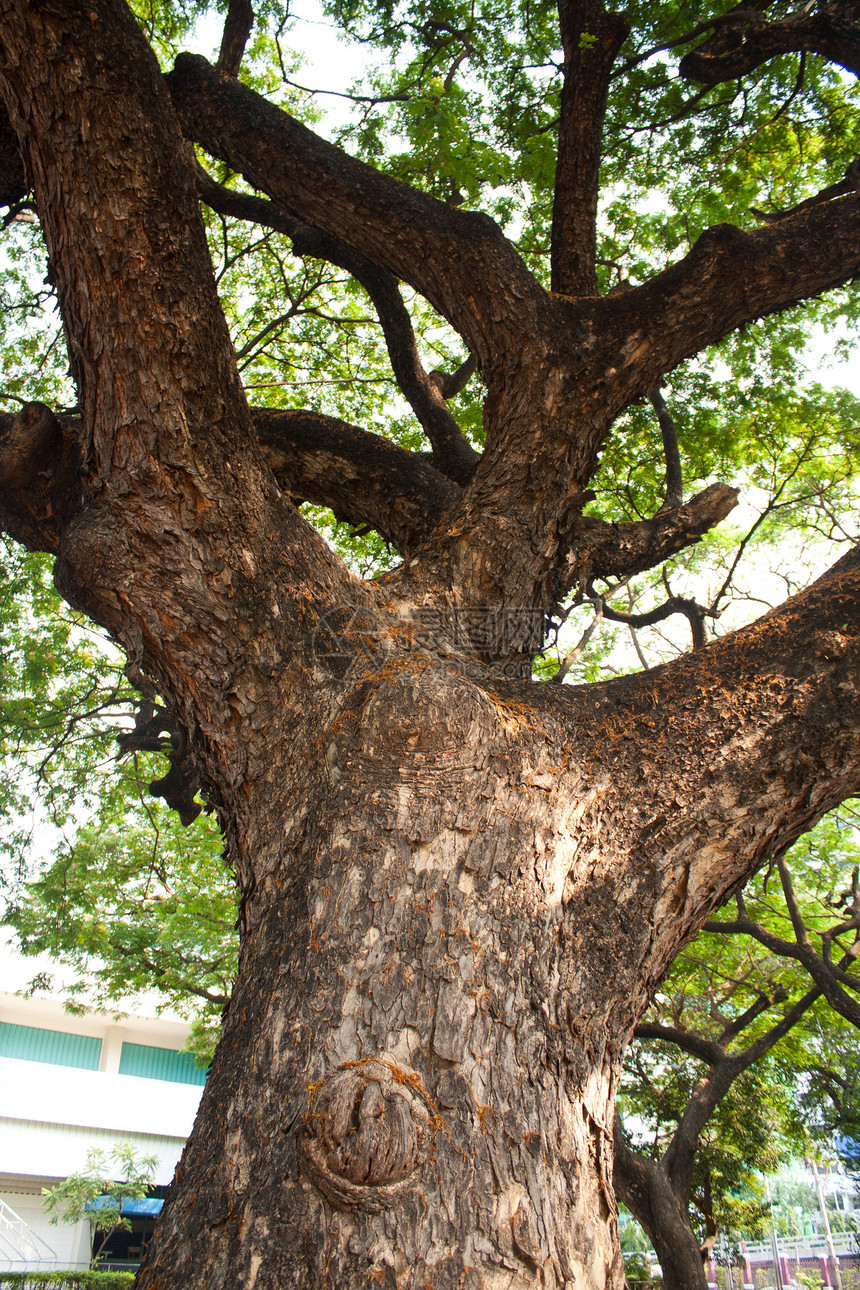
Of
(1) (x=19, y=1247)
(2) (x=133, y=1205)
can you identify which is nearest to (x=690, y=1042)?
(1) (x=19, y=1247)

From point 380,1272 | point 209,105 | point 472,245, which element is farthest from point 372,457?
point 380,1272

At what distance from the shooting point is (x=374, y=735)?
2.23 metres

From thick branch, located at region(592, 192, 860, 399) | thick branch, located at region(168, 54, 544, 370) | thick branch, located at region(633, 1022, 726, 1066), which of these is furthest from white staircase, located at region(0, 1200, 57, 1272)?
thick branch, located at region(592, 192, 860, 399)

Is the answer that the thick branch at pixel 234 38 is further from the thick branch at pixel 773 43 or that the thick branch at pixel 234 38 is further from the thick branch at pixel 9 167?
the thick branch at pixel 773 43

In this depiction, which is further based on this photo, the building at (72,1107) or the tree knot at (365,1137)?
the building at (72,1107)

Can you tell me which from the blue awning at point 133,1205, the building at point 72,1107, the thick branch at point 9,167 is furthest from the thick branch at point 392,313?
the blue awning at point 133,1205

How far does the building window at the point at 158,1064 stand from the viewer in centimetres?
2253

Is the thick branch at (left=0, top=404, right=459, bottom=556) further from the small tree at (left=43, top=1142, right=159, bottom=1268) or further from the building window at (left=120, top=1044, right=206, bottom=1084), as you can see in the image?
the building window at (left=120, top=1044, right=206, bottom=1084)

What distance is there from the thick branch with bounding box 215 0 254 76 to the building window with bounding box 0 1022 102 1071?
75.5ft

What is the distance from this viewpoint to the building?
16891 mm

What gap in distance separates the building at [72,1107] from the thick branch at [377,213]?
16.6 m

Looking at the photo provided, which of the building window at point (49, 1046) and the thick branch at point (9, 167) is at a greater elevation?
the thick branch at point (9, 167)

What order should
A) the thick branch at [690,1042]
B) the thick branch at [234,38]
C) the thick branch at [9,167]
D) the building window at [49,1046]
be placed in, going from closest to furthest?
1. the thick branch at [9,167]
2. the thick branch at [234,38]
3. the thick branch at [690,1042]
4. the building window at [49,1046]

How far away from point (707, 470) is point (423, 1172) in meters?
6.60
